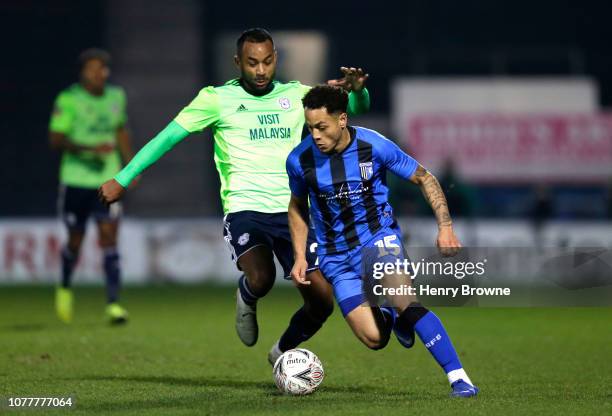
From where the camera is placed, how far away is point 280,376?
23.5 feet

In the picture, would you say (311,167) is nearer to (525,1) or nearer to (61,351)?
(61,351)

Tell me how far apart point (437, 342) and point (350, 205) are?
2.92 ft

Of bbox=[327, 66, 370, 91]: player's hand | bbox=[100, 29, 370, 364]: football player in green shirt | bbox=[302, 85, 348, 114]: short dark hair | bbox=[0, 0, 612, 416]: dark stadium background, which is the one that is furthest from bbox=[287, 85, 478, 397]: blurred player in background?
bbox=[100, 29, 370, 364]: football player in green shirt

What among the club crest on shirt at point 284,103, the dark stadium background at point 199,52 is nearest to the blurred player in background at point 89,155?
the club crest on shirt at point 284,103

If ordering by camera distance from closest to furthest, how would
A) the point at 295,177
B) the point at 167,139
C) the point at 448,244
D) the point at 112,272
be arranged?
the point at 448,244 < the point at 295,177 < the point at 167,139 < the point at 112,272

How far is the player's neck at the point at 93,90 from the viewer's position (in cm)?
1194

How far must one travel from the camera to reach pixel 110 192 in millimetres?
7195

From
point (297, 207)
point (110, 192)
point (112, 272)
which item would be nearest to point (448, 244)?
point (297, 207)

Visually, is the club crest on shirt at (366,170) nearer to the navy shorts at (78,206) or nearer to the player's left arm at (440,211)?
the player's left arm at (440,211)

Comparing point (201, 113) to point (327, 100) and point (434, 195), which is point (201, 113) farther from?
point (434, 195)

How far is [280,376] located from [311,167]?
116cm

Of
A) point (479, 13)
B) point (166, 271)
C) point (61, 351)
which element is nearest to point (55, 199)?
point (166, 271)

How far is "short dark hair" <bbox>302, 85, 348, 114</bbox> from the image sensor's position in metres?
6.76

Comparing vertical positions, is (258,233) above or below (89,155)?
above
